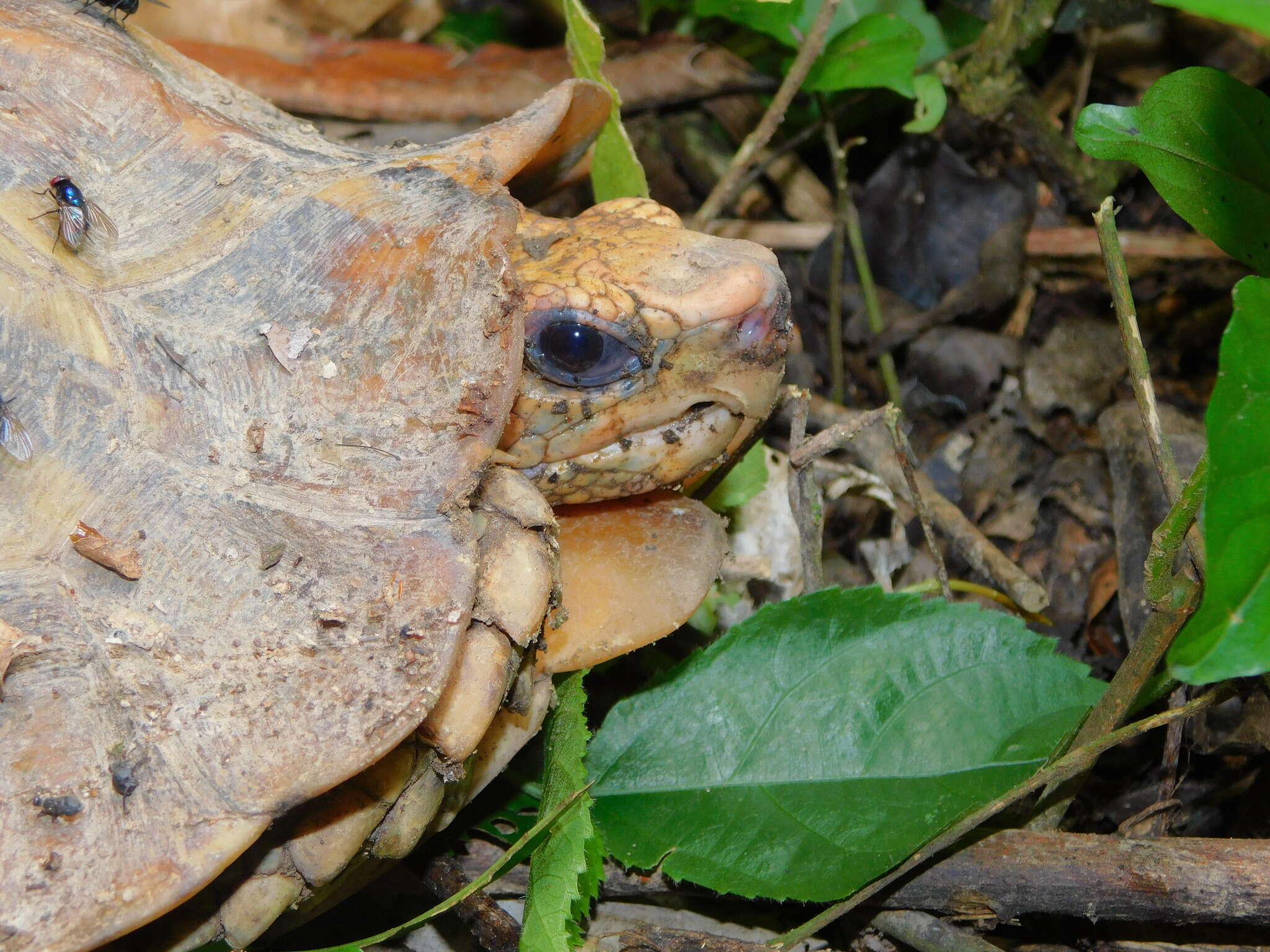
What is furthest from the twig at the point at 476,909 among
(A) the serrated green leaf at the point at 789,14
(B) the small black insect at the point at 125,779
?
(A) the serrated green leaf at the point at 789,14

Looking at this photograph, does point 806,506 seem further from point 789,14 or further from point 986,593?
point 789,14

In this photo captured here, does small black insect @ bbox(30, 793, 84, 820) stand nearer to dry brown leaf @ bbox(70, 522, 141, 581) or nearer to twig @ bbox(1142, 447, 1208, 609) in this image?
dry brown leaf @ bbox(70, 522, 141, 581)

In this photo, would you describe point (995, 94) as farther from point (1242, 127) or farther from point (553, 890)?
point (553, 890)

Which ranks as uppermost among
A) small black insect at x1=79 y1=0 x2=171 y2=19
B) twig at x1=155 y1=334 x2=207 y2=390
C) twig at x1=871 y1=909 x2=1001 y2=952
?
small black insect at x1=79 y1=0 x2=171 y2=19

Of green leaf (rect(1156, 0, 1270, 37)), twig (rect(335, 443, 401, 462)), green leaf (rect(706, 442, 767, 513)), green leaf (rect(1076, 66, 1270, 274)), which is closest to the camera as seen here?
green leaf (rect(1156, 0, 1270, 37))

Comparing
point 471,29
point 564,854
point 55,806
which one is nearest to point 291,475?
point 55,806

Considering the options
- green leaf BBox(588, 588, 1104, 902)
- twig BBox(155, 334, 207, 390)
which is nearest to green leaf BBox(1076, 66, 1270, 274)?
green leaf BBox(588, 588, 1104, 902)

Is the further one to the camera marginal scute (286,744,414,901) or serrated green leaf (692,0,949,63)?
serrated green leaf (692,0,949,63)

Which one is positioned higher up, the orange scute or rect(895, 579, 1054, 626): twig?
the orange scute
